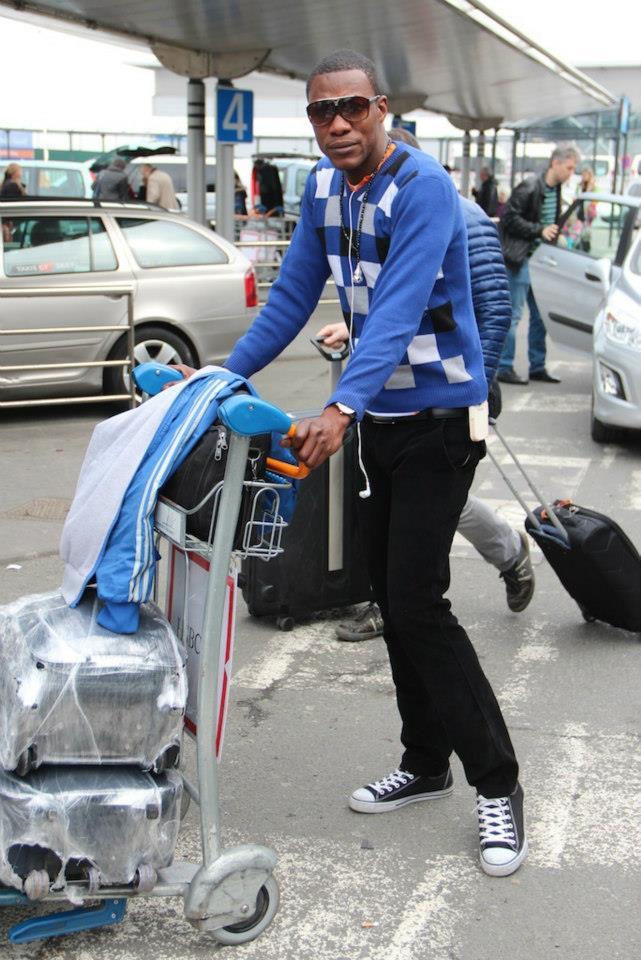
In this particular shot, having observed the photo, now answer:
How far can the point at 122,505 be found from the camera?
2.90 m

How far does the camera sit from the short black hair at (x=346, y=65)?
3.07 metres

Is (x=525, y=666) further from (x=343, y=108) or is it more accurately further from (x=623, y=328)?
(x=623, y=328)

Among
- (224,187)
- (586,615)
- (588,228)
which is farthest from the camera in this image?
(224,187)

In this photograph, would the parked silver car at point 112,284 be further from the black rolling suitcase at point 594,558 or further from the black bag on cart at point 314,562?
the black rolling suitcase at point 594,558

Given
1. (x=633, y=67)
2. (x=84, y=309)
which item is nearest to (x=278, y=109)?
(x=633, y=67)

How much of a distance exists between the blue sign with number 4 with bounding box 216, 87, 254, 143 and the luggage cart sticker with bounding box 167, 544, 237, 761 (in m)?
11.5

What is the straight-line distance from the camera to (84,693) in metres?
2.81

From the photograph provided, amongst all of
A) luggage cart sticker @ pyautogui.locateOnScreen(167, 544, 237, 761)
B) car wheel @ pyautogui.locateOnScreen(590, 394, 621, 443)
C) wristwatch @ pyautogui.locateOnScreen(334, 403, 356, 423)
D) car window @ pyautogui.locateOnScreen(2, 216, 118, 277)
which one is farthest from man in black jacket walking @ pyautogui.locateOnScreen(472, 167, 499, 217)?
wristwatch @ pyautogui.locateOnScreen(334, 403, 356, 423)

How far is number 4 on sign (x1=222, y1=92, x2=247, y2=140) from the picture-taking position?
14055 mm

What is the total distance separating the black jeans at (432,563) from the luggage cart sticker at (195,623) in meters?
0.52

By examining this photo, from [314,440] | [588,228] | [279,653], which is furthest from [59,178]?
[314,440]

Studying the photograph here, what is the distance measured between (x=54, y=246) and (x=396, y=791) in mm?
7163

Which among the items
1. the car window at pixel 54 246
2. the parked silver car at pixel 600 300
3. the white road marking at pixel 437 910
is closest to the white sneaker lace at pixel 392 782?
the white road marking at pixel 437 910

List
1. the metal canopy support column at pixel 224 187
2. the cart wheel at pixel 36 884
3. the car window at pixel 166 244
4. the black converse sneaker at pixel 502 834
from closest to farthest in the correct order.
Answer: the cart wheel at pixel 36 884, the black converse sneaker at pixel 502 834, the car window at pixel 166 244, the metal canopy support column at pixel 224 187
